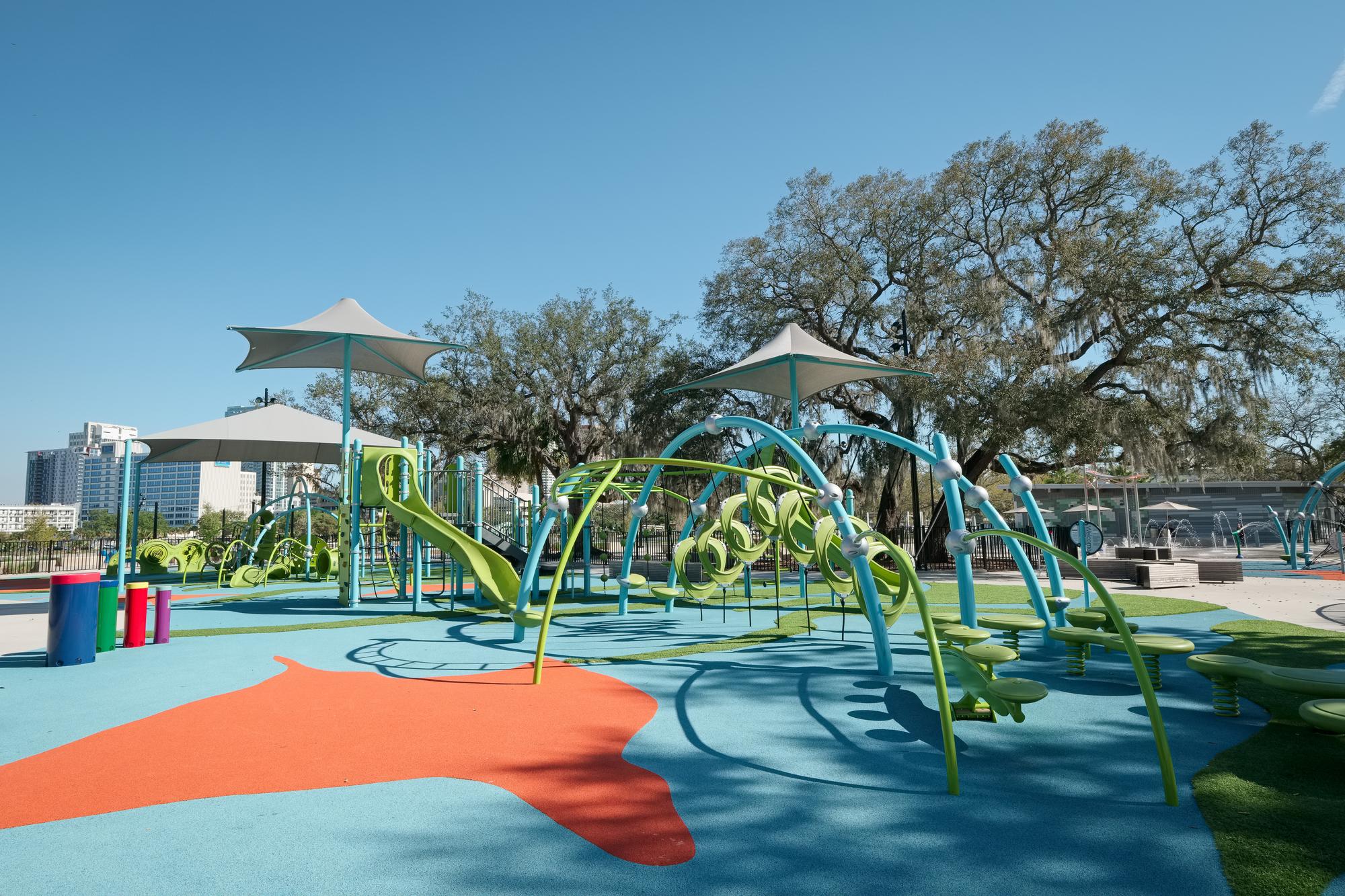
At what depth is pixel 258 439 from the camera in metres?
17.2

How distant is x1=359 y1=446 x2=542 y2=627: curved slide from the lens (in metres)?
9.23

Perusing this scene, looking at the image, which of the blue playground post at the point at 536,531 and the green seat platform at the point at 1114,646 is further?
the blue playground post at the point at 536,531

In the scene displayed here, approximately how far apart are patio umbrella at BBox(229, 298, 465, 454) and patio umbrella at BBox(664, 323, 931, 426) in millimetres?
5734

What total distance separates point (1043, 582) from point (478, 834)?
14861 millimetres

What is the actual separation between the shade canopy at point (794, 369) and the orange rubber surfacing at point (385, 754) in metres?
7.63

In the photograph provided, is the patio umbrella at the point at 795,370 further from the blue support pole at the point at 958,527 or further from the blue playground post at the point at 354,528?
the blue playground post at the point at 354,528

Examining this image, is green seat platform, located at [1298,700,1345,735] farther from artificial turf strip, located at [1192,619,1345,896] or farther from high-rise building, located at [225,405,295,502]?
high-rise building, located at [225,405,295,502]

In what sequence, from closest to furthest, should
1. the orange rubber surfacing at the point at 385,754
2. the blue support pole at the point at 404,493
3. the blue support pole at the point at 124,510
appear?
the orange rubber surfacing at the point at 385,754 < the blue support pole at the point at 404,493 < the blue support pole at the point at 124,510

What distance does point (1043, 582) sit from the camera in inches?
607

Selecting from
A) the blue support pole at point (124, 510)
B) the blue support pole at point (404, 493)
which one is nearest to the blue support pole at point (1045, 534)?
the blue support pole at point (404, 493)

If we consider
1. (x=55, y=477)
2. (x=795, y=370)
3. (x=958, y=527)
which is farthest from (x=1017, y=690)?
(x=55, y=477)

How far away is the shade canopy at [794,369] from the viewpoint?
12.9m

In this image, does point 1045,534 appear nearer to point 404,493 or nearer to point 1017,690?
point 1017,690

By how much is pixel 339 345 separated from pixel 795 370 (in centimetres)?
932
